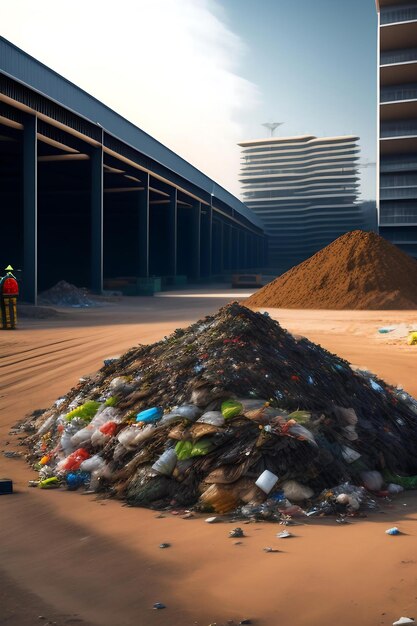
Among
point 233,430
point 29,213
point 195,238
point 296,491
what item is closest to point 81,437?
point 233,430

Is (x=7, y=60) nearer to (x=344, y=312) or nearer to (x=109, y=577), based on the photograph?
(x=344, y=312)

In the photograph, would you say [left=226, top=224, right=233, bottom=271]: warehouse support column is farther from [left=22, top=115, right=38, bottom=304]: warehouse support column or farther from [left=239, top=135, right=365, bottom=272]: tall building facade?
[left=22, top=115, right=38, bottom=304]: warehouse support column

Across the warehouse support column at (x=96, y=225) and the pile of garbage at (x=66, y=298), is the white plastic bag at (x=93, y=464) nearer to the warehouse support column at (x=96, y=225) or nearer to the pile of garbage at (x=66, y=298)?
the pile of garbage at (x=66, y=298)

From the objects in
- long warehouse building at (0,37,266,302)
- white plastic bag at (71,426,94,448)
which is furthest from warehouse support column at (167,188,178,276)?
white plastic bag at (71,426,94,448)

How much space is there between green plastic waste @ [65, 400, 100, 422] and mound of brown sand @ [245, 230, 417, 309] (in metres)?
14.9

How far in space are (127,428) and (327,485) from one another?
4.93 feet

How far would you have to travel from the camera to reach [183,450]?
411cm

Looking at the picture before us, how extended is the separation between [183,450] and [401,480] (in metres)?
1.57

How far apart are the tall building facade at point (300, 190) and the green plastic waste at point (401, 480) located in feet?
282

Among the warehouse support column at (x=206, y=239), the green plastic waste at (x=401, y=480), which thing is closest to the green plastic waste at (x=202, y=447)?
the green plastic waste at (x=401, y=480)

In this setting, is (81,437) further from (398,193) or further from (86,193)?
(398,193)

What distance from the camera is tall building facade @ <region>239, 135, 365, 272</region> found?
335 ft

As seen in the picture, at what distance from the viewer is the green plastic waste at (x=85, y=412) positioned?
5251mm

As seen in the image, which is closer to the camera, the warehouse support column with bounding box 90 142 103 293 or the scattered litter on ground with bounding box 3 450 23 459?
the scattered litter on ground with bounding box 3 450 23 459
